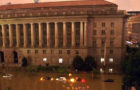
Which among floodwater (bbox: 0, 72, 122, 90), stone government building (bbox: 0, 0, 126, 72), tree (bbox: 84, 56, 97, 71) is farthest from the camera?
stone government building (bbox: 0, 0, 126, 72)

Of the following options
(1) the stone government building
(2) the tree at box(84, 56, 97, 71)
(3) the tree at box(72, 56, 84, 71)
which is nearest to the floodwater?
(2) the tree at box(84, 56, 97, 71)

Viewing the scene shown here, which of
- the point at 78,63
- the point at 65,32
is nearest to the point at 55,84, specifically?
the point at 78,63

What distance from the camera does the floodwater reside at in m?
39.7

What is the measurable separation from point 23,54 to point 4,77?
47.9ft

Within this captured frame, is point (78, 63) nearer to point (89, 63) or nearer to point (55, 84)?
point (89, 63)

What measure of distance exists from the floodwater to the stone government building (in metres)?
9.68

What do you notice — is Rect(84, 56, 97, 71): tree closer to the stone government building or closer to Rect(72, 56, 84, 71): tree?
Rect(72, 56, 84, 71): tree

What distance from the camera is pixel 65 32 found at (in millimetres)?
56812

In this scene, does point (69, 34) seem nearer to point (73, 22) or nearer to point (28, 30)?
point (73, 22)

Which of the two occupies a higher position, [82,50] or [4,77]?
[82,50]

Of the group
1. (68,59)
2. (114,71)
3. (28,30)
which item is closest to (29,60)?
(28,30)

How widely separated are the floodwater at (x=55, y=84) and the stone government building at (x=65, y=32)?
9.68 meters

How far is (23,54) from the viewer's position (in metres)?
60.1

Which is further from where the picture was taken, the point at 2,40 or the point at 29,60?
the point at 2,40
